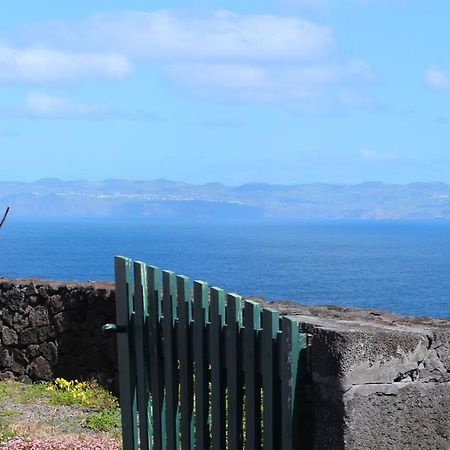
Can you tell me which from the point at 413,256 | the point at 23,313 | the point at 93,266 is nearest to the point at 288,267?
the point at 93,266

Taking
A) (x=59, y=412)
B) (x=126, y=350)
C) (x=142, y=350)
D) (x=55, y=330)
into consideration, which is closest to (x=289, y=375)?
(x=142, y=350)

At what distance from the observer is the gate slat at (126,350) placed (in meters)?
5.90

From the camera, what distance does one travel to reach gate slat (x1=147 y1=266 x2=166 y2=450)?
5574 mm

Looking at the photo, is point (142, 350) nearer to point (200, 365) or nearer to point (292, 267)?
point (200, 365)

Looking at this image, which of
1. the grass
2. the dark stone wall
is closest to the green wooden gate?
the grass

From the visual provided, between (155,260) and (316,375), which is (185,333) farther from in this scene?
(155,260)

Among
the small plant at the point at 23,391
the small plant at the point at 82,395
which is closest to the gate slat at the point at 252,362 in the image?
the small plant at the point at 82,395

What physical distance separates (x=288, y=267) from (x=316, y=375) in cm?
11081

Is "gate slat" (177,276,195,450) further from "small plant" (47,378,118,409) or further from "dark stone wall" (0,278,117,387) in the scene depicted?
"dark stone wall" (0,278,117,387)

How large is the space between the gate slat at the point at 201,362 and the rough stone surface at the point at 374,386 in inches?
22.0

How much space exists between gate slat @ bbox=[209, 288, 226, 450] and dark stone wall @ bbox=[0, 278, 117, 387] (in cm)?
638

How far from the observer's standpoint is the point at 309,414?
4.66 meters

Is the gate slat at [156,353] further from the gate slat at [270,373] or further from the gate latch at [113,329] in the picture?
the gate slat at [270,373]

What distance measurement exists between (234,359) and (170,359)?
0.69m
